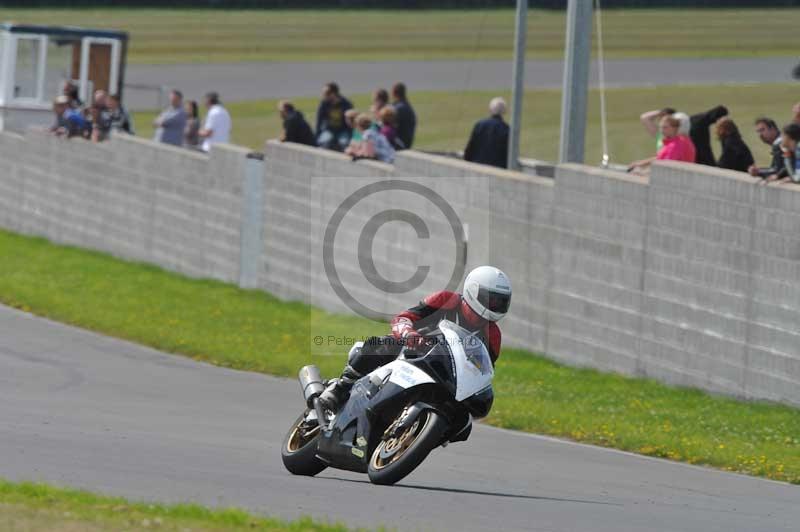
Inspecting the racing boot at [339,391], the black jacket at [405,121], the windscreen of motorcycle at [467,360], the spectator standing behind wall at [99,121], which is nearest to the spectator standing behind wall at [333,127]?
the black jacket at [405,121]

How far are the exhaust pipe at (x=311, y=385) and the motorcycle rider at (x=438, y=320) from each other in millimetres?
133

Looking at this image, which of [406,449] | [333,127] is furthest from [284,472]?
[333,127]

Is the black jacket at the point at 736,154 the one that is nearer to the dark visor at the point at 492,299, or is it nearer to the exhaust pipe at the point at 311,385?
the exhaust pipe at the point at 311,385

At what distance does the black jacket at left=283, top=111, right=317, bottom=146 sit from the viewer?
23375 millimetres

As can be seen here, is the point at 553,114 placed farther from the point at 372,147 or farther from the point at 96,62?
the point at 372,147

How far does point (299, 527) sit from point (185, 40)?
50.3 m

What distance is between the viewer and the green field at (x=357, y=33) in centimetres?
4300

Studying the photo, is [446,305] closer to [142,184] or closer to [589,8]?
[589,8]

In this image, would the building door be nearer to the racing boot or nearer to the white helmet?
the racing boot

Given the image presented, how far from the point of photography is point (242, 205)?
2398cm

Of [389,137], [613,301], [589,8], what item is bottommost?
[613,301]

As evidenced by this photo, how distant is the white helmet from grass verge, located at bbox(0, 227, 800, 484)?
347 centimetres

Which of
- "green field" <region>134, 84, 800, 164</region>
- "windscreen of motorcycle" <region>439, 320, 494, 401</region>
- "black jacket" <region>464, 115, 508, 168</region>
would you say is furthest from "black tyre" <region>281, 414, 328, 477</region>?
"green field" <region>134, 84, 800, 164</region>

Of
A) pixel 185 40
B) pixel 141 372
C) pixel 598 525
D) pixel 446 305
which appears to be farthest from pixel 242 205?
pixel 185 40
